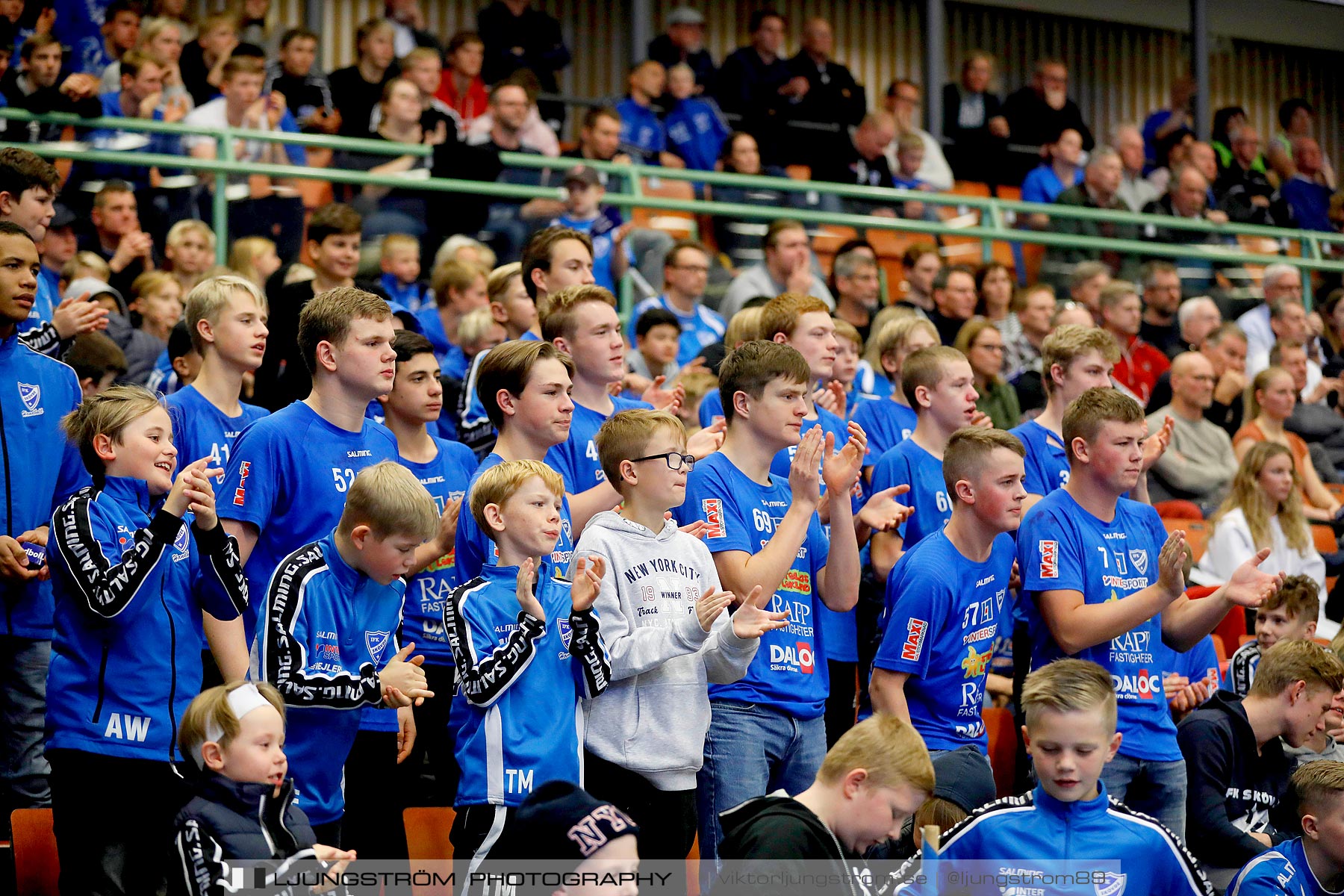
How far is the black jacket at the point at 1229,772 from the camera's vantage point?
219 inches

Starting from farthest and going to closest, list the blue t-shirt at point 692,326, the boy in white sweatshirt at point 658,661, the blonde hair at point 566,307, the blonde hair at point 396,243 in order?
the blue t-shirt at point 692,326
the blonde hair at point 396,243
the blonde hair at point 566,307
the boy in white sweatshirt at point 658,661

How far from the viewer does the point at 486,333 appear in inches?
289

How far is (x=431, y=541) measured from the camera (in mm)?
5035

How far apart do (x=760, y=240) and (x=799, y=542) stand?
511cm

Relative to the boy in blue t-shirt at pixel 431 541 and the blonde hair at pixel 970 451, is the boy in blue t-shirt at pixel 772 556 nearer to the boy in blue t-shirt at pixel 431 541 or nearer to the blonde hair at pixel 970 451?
the blonde hair at pixel 970 451

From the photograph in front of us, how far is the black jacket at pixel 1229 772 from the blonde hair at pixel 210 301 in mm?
3735

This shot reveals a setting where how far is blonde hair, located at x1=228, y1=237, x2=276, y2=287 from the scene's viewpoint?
7785 mm

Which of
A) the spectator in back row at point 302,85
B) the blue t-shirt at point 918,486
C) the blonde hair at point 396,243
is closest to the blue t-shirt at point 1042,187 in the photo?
the spectator in back row at point 302,85

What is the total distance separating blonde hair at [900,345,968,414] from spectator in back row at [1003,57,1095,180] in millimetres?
9294

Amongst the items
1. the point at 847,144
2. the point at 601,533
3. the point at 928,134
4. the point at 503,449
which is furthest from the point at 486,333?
the point at 928,134

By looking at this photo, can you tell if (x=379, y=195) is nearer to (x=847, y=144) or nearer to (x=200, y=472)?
(x=200, y=472)

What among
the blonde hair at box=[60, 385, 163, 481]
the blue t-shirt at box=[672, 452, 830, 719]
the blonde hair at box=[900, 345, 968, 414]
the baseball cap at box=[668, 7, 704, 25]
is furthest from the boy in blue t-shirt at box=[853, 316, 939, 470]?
the baseball cap at box=[668, 7, 704, 25]

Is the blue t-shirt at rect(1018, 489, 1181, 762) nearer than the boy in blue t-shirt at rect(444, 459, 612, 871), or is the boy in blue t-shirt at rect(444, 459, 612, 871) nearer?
the boy in blue t-shirt at rect(444, 459, 612, 871)

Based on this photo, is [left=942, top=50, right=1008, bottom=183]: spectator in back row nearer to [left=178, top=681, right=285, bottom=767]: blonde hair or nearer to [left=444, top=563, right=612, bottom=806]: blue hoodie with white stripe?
[left=444, top=563, right=612, bottom=806]: blue hoodie with white stripe
